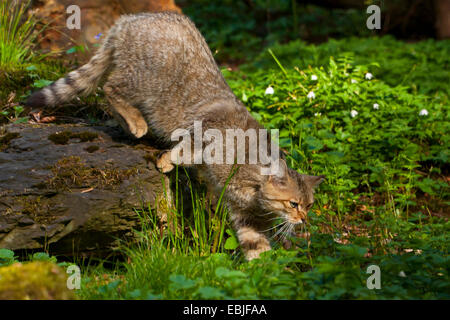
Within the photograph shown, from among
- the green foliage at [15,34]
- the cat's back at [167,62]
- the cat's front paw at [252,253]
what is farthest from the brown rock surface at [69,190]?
the green foliage at [15,34]

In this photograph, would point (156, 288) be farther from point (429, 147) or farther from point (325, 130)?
point (429, 147)

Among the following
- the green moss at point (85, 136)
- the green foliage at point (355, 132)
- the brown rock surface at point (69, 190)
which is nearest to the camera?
the brown rock surface at point (69, 190)

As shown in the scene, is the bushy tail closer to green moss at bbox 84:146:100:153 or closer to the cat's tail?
the cat's tail

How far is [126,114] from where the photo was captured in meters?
4.61

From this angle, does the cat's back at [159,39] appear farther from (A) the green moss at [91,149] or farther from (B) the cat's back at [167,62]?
(A) the green moss at [91,149]

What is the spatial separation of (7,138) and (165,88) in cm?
136

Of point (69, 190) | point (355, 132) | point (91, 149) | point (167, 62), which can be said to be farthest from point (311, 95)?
point (69, 190)

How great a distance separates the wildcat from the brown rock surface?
316 millimetres

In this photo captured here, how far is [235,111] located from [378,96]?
8.02 ft

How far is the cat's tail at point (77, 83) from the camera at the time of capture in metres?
4.64

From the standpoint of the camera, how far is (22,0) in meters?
6.10

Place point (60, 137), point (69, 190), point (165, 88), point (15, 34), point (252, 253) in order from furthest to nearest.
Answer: point (15, 34) → point (165, 88) → point (60, 137) → point (252, 253) → point (69, 190)

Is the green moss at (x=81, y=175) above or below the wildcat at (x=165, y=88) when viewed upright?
below

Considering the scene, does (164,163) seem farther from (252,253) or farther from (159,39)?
(159,39)
